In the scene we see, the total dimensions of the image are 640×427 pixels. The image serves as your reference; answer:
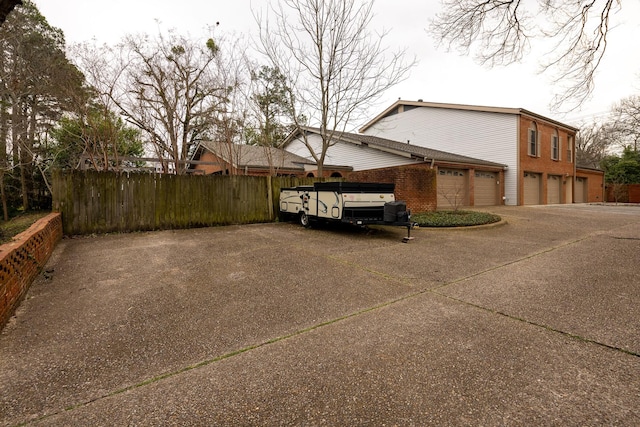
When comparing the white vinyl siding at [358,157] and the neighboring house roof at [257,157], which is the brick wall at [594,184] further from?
the neighboring house roof at [257,157]

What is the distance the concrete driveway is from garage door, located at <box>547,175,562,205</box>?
20634 mm

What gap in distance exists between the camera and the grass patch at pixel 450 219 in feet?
32.7

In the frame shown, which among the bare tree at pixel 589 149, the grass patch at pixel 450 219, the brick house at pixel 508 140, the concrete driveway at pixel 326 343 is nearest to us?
the concrete driveway at pixel 326 343

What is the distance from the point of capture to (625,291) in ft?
13.7

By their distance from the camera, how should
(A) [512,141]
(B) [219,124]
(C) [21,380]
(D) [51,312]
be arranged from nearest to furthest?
1. (C) [21,380]
2. (D) [51,312]
3. (B) [219,124]
4. (A) [512,141]

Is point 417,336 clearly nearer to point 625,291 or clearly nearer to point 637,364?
point 637,364

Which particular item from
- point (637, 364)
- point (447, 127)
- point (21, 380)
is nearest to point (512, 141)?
point (447, 127)

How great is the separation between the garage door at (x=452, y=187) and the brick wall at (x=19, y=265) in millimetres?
15730

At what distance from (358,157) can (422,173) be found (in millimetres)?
8184

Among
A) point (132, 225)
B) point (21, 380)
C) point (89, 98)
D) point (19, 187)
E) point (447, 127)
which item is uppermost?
point (447, 127)

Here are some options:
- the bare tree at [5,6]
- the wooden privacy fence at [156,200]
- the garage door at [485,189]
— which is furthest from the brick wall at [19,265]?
the garage door at [485,189]

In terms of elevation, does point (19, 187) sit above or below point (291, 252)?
above

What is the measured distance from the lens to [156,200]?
9.86m

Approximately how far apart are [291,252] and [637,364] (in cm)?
538
